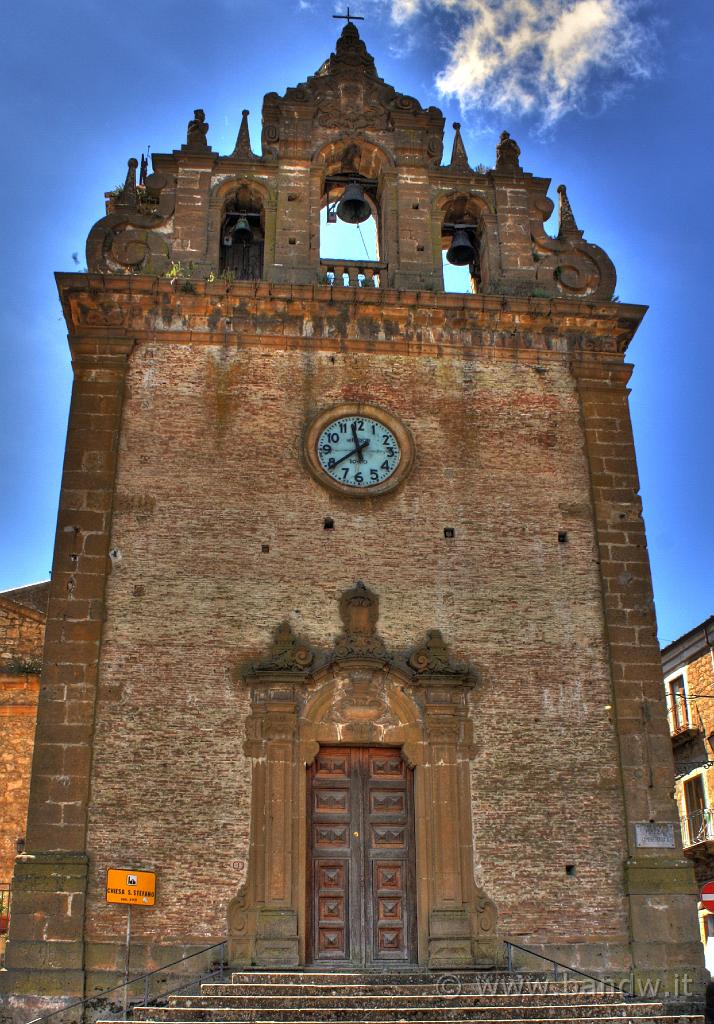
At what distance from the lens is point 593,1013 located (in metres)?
11.3

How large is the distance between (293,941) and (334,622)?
3904 mm

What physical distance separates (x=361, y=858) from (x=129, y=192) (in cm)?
1058

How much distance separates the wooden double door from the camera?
1323cm

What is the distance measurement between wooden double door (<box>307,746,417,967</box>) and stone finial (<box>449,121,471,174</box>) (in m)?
9.47

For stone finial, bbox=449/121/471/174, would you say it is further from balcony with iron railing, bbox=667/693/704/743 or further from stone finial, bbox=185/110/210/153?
balcony with iron railing, bbox=667/693/704/743

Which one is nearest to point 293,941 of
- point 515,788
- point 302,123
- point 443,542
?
point 515,788

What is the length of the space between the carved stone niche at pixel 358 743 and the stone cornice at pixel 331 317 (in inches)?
160

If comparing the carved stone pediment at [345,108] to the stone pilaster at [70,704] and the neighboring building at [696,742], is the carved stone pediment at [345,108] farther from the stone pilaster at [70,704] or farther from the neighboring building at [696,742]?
the neighboring building at [696,742]

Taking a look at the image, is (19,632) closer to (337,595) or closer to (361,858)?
(337,595)

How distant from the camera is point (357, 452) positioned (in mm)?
15531

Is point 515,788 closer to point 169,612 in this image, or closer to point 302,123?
point 169,612

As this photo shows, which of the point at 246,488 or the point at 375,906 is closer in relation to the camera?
the point at 375,906

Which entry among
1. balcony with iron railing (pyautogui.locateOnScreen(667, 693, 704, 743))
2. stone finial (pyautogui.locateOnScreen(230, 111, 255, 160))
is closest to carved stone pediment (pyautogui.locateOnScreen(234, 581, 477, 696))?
stone finial (pyautogui.locateOnScreen(230, 111, 255, 160))

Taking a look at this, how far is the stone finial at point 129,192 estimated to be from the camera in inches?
680
